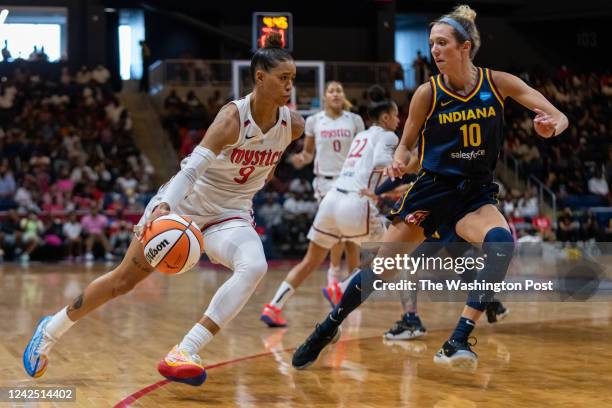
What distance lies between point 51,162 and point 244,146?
46.3ft

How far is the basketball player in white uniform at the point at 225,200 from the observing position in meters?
4.80

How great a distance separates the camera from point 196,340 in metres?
4.77

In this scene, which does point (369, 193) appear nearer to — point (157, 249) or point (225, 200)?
point (225, 200)

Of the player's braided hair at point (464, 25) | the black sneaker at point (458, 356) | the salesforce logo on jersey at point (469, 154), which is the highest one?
the player's braided hair at point (464, 25)

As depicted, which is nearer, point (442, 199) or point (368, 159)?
point (442, 199)

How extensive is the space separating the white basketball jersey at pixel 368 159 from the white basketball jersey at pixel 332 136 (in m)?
0.64

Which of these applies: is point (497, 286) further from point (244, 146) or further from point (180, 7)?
point (180, 7)

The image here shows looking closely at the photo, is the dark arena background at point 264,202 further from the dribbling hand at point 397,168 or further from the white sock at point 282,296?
the dribbling hand at point 397,168

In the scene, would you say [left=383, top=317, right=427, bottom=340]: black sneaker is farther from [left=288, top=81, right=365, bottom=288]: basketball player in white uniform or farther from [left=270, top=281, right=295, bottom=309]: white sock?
[left=288, top=81, right=365, bottom=288]: basketball player in white uniform

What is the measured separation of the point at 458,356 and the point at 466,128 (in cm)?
130

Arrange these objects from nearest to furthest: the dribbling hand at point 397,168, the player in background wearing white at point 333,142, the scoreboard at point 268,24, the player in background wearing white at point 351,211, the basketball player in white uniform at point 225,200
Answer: the basketball player in white uniform at point 225,200 → the dribbling hand at point 397,168 → the player in background wearing white at point 351,211 → the player in background wearing white at point 333,142 → the scoreboard at point 268,24

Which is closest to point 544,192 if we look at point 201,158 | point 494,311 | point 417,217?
point 494,311

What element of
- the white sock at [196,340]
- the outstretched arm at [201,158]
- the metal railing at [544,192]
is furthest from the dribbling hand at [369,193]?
the metal railing at [544,192]

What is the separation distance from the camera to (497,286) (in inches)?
208
